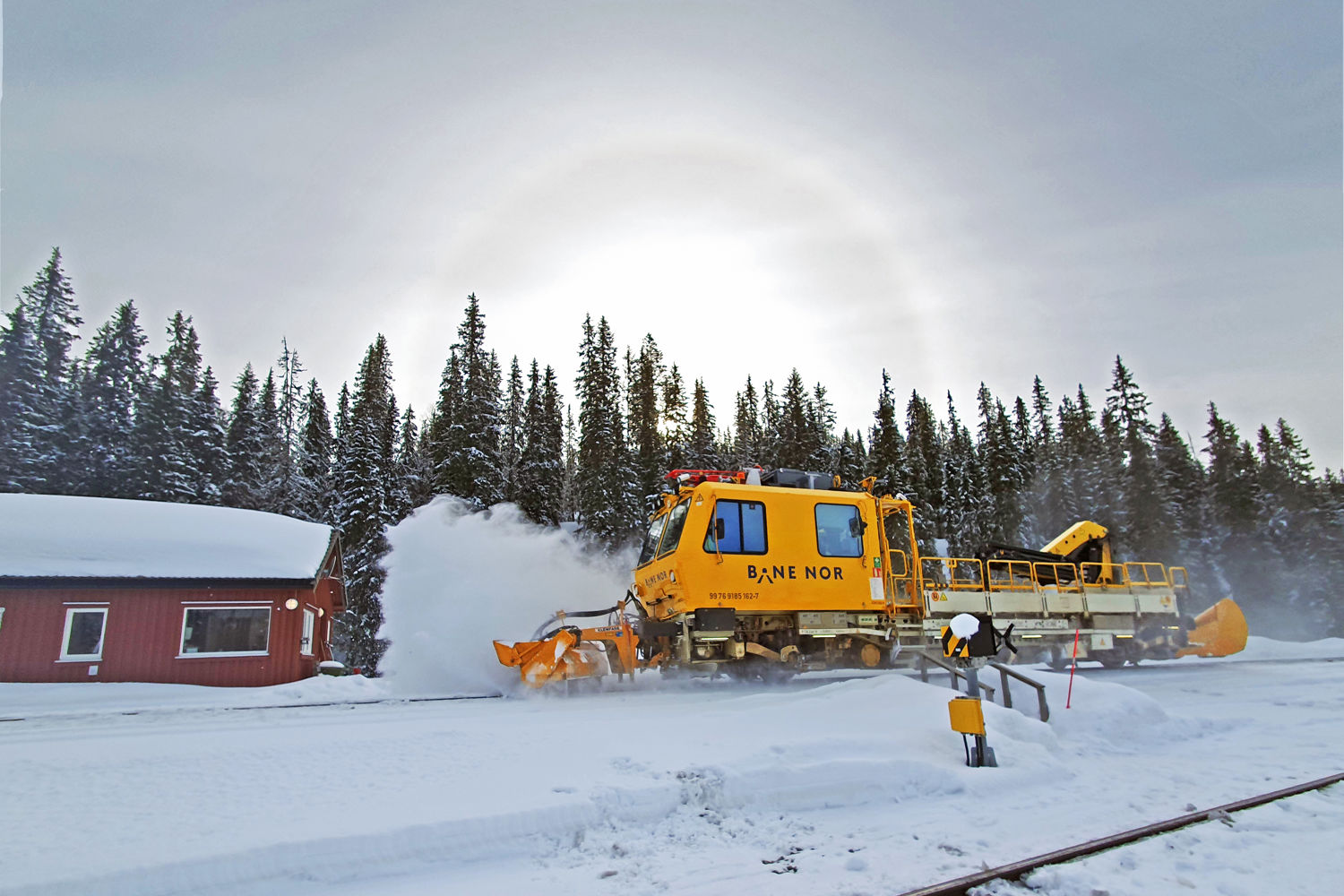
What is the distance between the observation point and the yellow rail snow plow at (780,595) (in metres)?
11.5

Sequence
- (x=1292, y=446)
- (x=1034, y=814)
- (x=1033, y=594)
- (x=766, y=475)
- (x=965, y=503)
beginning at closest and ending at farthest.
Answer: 1. (x=1034, y=814)
2. (x=766, y=475)
3. (x=1033, y=594)
4. (x=965, y=503)
5. (x=1292, y=446)

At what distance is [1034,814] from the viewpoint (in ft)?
16.7

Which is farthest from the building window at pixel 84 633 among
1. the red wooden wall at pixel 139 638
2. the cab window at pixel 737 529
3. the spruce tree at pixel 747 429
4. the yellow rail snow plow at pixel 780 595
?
the spruce tree at pixel 747 429

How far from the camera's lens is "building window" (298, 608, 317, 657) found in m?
20.6

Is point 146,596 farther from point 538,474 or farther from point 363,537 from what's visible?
point 538,474

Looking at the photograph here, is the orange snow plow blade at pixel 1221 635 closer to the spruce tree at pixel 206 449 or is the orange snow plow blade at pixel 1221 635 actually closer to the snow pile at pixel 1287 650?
the snow pile at pixel 1287 650

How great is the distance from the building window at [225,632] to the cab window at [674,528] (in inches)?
527

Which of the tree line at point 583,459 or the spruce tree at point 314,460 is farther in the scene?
the spruce tree at point 314,460

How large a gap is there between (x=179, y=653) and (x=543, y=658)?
1285cm

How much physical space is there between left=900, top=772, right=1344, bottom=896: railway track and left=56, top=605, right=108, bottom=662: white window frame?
821 inches

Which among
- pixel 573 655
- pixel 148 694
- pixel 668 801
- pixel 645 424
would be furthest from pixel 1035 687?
pixel 645 424

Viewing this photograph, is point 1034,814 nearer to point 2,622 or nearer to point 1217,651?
point 1217,651

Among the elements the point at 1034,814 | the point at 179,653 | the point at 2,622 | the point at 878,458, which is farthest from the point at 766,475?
the point at 878,458

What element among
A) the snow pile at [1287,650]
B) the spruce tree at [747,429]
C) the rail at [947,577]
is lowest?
the snow pile at [1287,650]
